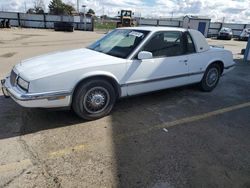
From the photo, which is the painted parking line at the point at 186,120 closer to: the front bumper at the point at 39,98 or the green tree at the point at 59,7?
the front bumper at the point at 39,98

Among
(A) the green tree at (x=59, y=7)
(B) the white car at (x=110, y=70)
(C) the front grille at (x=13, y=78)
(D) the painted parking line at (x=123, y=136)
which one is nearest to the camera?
(D) the painted parking line at (x=123, y=136)

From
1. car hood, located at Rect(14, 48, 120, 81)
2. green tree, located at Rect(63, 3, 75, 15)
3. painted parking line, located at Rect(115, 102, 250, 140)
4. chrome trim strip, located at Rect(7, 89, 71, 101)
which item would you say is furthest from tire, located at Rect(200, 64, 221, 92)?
green tree, located at Rect(63, 3, 75, 15)

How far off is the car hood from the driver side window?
0.84 m

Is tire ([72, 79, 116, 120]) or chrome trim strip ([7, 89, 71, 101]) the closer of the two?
chrome trim strip ([7, 89, 71, 101])

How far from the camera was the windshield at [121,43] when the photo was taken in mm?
4441

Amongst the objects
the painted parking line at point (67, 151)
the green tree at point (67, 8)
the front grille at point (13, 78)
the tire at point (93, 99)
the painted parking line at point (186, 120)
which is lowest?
the painted parking line at point (67, 151)

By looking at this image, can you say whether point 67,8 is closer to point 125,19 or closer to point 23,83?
point 125,19

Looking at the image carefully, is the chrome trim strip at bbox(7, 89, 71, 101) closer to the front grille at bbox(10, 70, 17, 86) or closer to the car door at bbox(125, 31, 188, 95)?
the front grille at bbox(10, 70, 17, 86)

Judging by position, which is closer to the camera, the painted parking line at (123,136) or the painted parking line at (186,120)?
the painted parking line at (123,136)

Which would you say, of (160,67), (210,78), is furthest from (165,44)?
(210,78)

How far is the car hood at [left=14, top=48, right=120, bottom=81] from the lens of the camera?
11.9ft

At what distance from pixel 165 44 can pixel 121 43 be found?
906 millimetres

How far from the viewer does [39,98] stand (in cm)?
350

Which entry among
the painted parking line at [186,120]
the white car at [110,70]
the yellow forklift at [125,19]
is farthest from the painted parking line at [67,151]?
the yellow forklift at [125,19]
